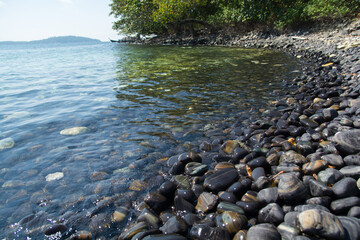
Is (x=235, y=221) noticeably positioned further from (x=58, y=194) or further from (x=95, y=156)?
(x=95, y=156)

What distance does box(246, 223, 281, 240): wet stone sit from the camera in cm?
207

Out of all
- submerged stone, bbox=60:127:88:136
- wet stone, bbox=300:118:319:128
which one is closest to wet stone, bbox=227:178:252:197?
wet stone, bbox=300:118:319:128

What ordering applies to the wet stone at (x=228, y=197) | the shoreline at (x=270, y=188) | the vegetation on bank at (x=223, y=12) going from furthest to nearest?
the vegetation on bank at (x=223, y=12), the wet stone at (x=228, y=197), the shoreline at (x=270, y=188)

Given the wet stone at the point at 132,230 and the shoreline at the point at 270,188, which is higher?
the shoreline at the point at 270,188

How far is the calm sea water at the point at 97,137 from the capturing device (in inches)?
116

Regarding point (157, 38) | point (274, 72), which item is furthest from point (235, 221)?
point (157, 38)

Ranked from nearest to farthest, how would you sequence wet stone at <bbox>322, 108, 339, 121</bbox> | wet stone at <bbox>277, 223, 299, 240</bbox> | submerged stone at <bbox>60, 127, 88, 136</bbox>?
wet stone at <bbox>277, 223, 299, 240</bbox> < wet stone at <bbox>322, 108, 339, 121</bbox> < submerged stone at <bbox>60, 127, 88, 136</bbox>

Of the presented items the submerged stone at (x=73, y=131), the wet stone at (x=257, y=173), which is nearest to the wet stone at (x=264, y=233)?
the wet stone at (x=257, y=173)

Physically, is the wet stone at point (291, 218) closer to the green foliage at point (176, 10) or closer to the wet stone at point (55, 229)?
the wet stone at point (55, 229)

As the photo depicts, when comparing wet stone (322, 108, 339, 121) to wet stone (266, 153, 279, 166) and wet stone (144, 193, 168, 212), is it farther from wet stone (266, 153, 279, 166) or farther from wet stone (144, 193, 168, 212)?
wet stone (144, 193, 168, 212)

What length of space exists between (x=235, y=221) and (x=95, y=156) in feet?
9.41

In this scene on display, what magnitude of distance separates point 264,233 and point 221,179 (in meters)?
1.00

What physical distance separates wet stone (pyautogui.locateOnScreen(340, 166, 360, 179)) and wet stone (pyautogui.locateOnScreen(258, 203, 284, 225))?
101cm

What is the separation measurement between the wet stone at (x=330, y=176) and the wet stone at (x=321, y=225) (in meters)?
0.71
